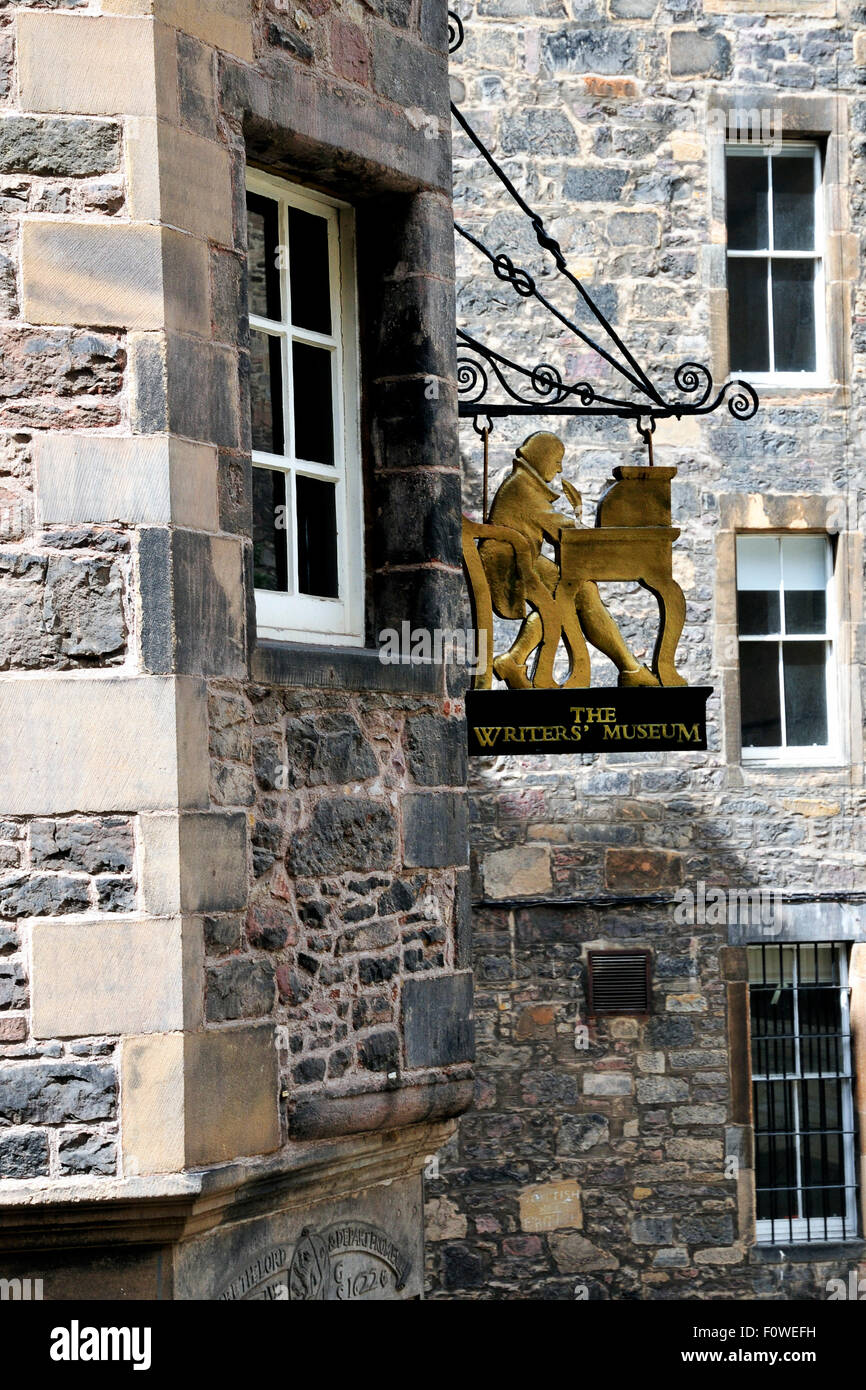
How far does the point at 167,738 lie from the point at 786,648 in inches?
287

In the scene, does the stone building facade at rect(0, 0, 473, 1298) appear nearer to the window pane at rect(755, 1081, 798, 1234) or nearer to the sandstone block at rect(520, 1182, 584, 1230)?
the sandstone block at rect(520, 1182, 584, 1230)

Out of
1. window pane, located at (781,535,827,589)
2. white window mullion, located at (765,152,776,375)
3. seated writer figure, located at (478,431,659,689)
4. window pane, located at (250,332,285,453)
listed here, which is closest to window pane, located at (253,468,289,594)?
window pane, located at (250,332,285,453)

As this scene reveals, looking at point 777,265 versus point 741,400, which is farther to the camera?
point 777,265

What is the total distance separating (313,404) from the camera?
226 inches

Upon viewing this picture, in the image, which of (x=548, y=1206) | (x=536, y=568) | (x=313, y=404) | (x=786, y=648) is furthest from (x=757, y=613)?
(x=313, y=404)

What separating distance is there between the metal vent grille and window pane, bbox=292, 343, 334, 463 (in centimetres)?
576

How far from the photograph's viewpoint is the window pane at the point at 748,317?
11.4 m

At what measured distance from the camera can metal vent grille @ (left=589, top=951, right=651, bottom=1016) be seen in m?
10.9

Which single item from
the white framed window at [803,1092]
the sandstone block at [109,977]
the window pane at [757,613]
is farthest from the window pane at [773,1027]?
the sandstone block at [109,977]

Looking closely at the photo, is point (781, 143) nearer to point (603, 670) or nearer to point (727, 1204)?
point (603, 670)

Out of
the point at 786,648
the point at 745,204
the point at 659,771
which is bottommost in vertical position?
the point at 659,771

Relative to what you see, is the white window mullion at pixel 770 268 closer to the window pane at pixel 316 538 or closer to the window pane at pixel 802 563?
the window pane at pixel 802 563

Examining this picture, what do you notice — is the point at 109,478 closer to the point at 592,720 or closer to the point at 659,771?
the point at 592,720

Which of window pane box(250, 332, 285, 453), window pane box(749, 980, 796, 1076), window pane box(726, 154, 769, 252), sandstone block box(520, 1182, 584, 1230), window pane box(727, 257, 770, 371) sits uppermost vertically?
window pane box(726, 154, 769, 252)
